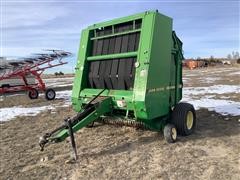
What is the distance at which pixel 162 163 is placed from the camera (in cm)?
525

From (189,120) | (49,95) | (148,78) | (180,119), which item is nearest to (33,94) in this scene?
(49,95)

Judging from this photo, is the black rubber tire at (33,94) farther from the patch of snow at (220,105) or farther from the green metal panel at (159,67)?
the green metal panel at (159,67)

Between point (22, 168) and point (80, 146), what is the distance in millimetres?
1351

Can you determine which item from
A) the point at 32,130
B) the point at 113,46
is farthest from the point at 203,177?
the point at 32,130

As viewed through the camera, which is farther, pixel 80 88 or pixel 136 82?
pixel 80 88

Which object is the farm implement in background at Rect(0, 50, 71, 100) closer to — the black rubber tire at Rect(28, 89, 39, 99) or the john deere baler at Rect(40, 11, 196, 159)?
the black rubber tire at Rect(28, 89, 39, 99)

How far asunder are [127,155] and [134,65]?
174 cm

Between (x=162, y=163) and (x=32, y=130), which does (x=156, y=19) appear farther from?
(x=32, y=130)

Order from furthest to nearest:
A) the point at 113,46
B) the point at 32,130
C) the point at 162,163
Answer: the point at 32,130 → the point at 113,46 → the point at 162,163

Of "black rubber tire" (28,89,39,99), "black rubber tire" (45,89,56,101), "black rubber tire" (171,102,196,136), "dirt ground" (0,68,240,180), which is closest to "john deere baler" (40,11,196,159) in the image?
"black rubber tire" (171,102,196,136)

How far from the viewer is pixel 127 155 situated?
18.8 feet

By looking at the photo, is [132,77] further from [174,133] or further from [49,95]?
[49,95]

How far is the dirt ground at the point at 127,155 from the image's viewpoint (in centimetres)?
491

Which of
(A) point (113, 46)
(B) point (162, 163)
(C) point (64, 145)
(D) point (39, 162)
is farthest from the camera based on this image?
(A) point (113, 46)
